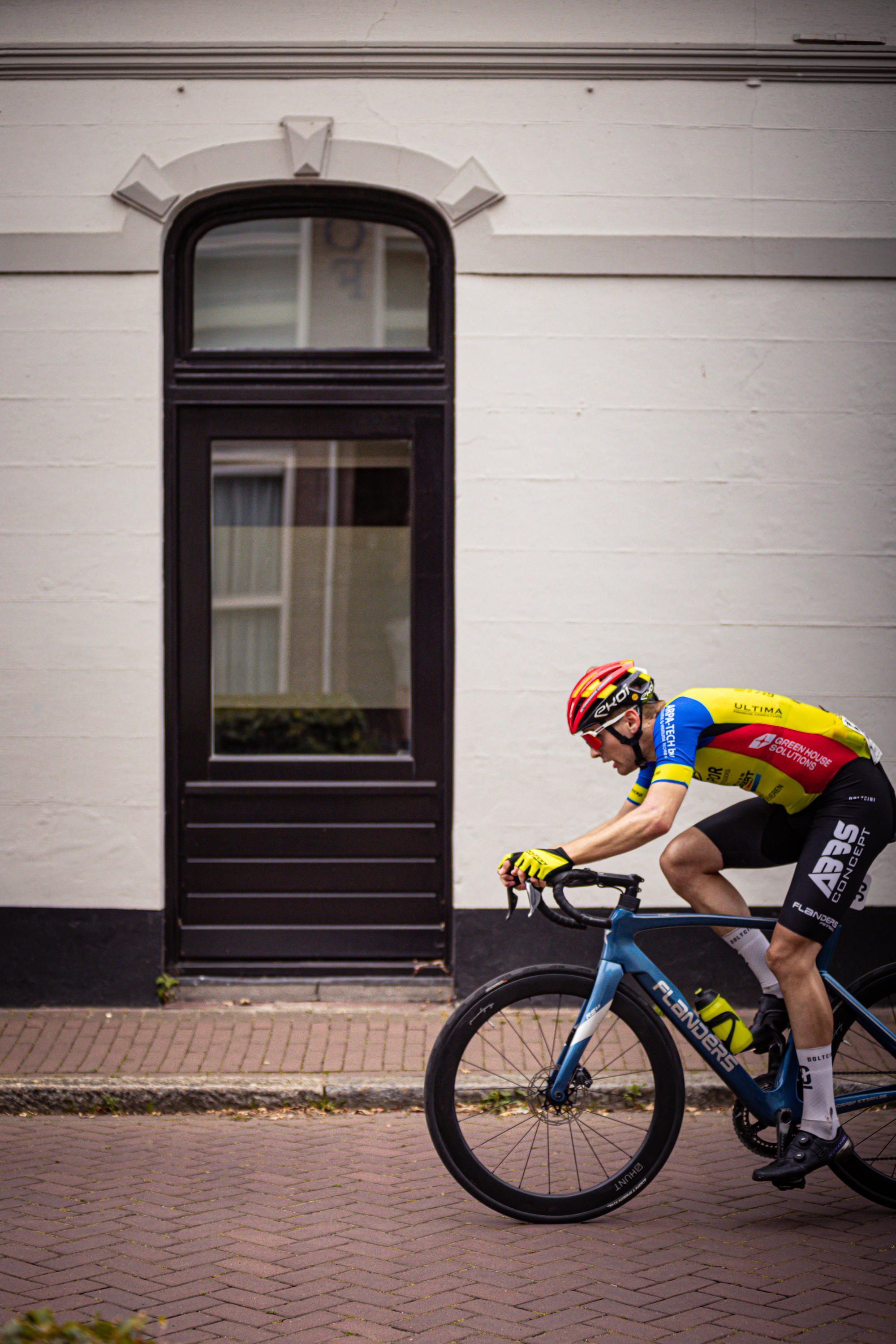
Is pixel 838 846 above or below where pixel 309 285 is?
below

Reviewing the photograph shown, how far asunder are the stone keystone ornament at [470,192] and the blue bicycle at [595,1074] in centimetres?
412

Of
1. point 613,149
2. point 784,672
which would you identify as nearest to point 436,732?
point 784,672

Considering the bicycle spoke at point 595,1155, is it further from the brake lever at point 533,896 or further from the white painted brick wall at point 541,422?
the white painted brick wall at point 541,422

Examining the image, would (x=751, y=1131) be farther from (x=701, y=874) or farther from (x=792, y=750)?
(x=792, y=750)

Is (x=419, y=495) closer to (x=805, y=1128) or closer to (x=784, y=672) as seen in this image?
(x=784, y=672)

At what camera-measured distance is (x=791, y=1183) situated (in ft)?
13.1

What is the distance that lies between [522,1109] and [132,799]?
11.1 feet

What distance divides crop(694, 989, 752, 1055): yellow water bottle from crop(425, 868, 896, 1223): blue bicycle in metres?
0.02

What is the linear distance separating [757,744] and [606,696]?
0.52m

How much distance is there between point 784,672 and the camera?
677cm

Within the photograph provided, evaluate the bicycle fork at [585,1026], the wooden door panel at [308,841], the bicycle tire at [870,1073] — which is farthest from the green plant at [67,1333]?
the wooden door panel at [308,841]

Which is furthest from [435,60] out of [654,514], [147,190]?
[654,514]

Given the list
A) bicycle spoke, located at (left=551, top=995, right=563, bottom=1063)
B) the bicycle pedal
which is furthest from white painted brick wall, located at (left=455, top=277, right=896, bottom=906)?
the bicycle pedal

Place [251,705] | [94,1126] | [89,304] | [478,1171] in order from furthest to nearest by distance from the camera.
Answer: [251,705]
[89,304]
[94,1126]
[478,1171]
